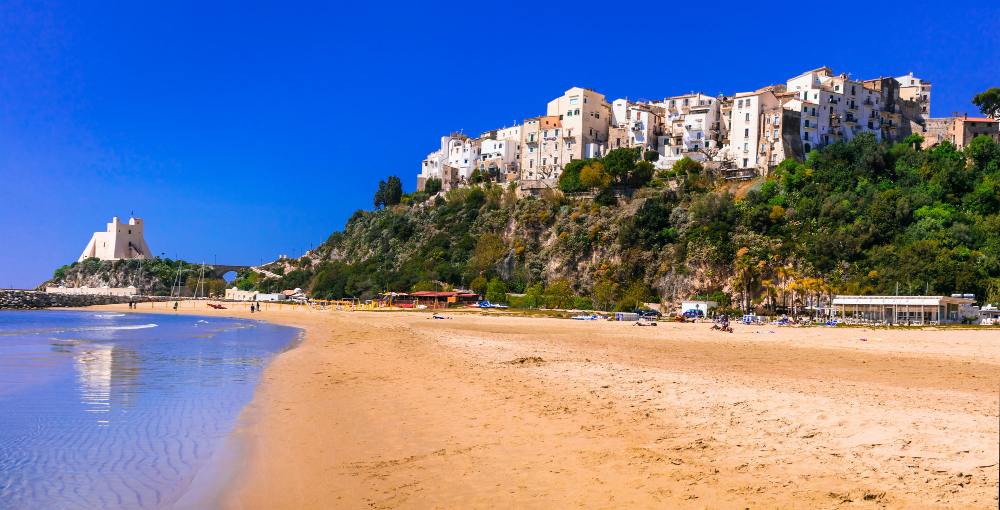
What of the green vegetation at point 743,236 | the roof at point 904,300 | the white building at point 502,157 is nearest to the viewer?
the roof at point 904,300

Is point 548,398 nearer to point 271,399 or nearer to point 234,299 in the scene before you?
point 271,399

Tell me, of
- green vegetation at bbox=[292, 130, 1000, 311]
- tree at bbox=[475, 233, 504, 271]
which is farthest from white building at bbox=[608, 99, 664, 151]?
tree at bbox=[475, 233, 504, 271]

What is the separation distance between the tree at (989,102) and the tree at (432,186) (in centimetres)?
6366

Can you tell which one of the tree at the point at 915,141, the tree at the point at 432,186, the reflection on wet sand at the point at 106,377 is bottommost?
the reflection on wet sand at the point at 106,377

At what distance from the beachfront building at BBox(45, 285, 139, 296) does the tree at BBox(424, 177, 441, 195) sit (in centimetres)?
5078

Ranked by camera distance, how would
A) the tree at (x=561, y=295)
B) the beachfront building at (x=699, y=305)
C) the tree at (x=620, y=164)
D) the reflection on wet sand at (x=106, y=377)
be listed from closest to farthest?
1. the reflection on wet sand at (x=106, y=377)
2. the beachfront building at (x=699, y=305)
3. the tree at (x=561, y=295)
4. the tree at (x=620, y=164)

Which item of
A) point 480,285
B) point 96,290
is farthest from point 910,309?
point 96,290

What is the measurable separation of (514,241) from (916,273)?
120 ft

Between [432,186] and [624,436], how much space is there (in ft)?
263

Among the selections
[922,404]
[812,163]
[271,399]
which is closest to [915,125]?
[812,163]

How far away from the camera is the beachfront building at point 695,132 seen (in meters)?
62.3

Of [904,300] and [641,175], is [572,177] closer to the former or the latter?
[641,175]

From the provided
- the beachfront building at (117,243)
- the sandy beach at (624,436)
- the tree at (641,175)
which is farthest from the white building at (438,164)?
the sandy beach at (624,436)

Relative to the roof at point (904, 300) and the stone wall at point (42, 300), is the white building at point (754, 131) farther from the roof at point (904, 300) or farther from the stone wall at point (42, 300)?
the stone wall at point (42, 300)
